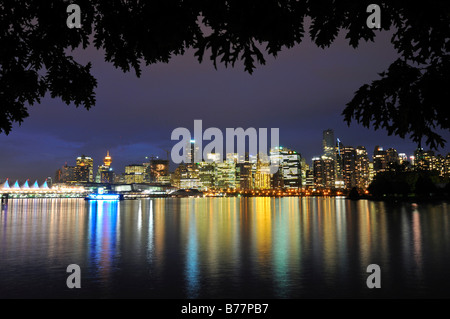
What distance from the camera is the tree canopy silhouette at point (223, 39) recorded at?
360cm

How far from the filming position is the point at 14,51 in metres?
4.80

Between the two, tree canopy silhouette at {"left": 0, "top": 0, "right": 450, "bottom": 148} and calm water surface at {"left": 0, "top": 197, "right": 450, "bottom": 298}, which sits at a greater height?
tree canopy silhouette at {"left": 0, "top": 0, "right": 450, "bottom": 148}

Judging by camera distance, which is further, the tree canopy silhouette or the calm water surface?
the calm water surface

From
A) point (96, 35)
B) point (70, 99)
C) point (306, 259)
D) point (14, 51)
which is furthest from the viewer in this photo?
point (306, 259)

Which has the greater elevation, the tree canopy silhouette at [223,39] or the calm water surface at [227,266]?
the tree canopy silhouette at [223,39]

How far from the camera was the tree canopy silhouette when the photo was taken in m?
3.60

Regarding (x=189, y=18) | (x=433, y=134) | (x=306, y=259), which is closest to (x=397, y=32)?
(x=433, y=134)

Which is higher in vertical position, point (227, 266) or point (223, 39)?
point (223, 39)

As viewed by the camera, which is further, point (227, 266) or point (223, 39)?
point (227, 266)

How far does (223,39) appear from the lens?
3.67m

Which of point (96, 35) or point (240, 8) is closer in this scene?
point (240, 8)

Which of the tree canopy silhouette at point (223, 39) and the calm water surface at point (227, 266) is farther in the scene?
the calm water surface at point (227, 266)

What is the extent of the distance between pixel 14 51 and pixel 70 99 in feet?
3.62

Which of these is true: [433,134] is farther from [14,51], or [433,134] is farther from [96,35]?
[14,51]
